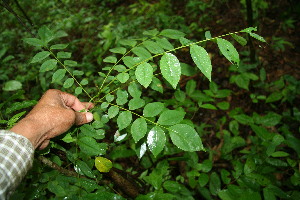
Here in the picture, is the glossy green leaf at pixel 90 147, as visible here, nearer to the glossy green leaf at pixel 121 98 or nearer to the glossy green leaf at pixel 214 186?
the glossy green leaf at pixel 121 98

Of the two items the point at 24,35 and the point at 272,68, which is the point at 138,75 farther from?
the point at 24,35

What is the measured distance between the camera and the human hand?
1121mm

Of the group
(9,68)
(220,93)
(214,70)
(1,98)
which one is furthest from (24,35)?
(220,93)

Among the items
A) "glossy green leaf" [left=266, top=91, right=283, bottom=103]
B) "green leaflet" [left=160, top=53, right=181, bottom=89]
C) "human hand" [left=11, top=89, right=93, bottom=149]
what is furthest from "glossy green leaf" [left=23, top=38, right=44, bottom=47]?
"glossy green leaf" [left=266, top=91, right=283, bottom=103]

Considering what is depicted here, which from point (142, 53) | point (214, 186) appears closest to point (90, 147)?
point (142, 53)

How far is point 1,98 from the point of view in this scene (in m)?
3.12

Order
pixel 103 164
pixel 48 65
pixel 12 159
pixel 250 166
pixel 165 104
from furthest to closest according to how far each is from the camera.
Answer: pixel 250 166 → pixel 165 104 → pixel 48 65 → pixel 103 164 → pixel 12 159

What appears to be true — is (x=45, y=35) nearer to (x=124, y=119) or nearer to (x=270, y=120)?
(x=124, y=119)

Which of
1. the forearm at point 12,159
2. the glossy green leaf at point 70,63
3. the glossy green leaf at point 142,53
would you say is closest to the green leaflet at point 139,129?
the glossy green leaf at point 142,53

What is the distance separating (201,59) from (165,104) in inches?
23.8

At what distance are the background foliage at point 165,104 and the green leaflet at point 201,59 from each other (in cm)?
2

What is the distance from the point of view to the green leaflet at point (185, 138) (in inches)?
43.8

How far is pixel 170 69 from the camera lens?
3.40 feet

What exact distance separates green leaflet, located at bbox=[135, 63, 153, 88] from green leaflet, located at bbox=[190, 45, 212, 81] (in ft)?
0.68
